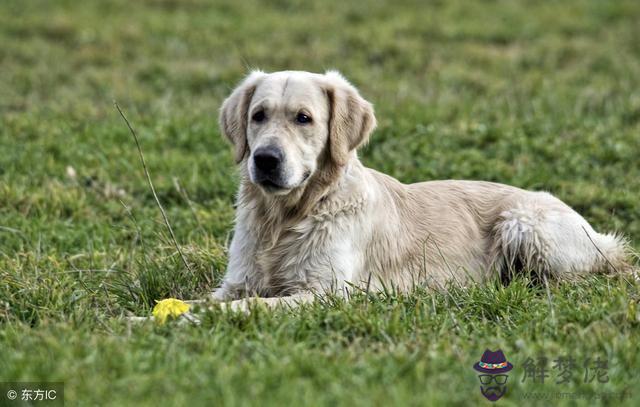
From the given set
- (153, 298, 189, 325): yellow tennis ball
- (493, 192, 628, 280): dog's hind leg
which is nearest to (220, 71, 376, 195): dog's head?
(153, 298, 189, 325): yellow tennis ball

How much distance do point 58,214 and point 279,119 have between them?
2568mm

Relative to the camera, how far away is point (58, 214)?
22.2ft

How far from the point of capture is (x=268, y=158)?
4.80 m

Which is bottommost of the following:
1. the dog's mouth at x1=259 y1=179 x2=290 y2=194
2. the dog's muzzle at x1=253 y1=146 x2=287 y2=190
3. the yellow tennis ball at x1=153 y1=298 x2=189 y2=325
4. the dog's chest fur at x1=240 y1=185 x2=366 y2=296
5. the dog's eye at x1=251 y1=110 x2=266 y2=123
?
the yellow tennis ball at x1=153 y1=298 x2=189 y2=325

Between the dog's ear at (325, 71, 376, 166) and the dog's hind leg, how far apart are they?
3.94ft

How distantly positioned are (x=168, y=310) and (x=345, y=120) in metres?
1.67

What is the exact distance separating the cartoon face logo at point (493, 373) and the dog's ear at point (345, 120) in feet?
5.82

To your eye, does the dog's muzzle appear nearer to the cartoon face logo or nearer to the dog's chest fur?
the dog's chest fur

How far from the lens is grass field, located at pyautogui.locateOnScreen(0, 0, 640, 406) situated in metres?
3.57

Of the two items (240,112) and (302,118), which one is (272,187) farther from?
(240,112)

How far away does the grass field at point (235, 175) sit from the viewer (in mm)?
3574

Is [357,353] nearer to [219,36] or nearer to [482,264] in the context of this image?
[482,264]

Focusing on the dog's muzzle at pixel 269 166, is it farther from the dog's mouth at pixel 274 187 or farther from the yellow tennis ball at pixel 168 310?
the yellow tennis ball at pixel 168 310

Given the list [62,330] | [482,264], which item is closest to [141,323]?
[62,330]
